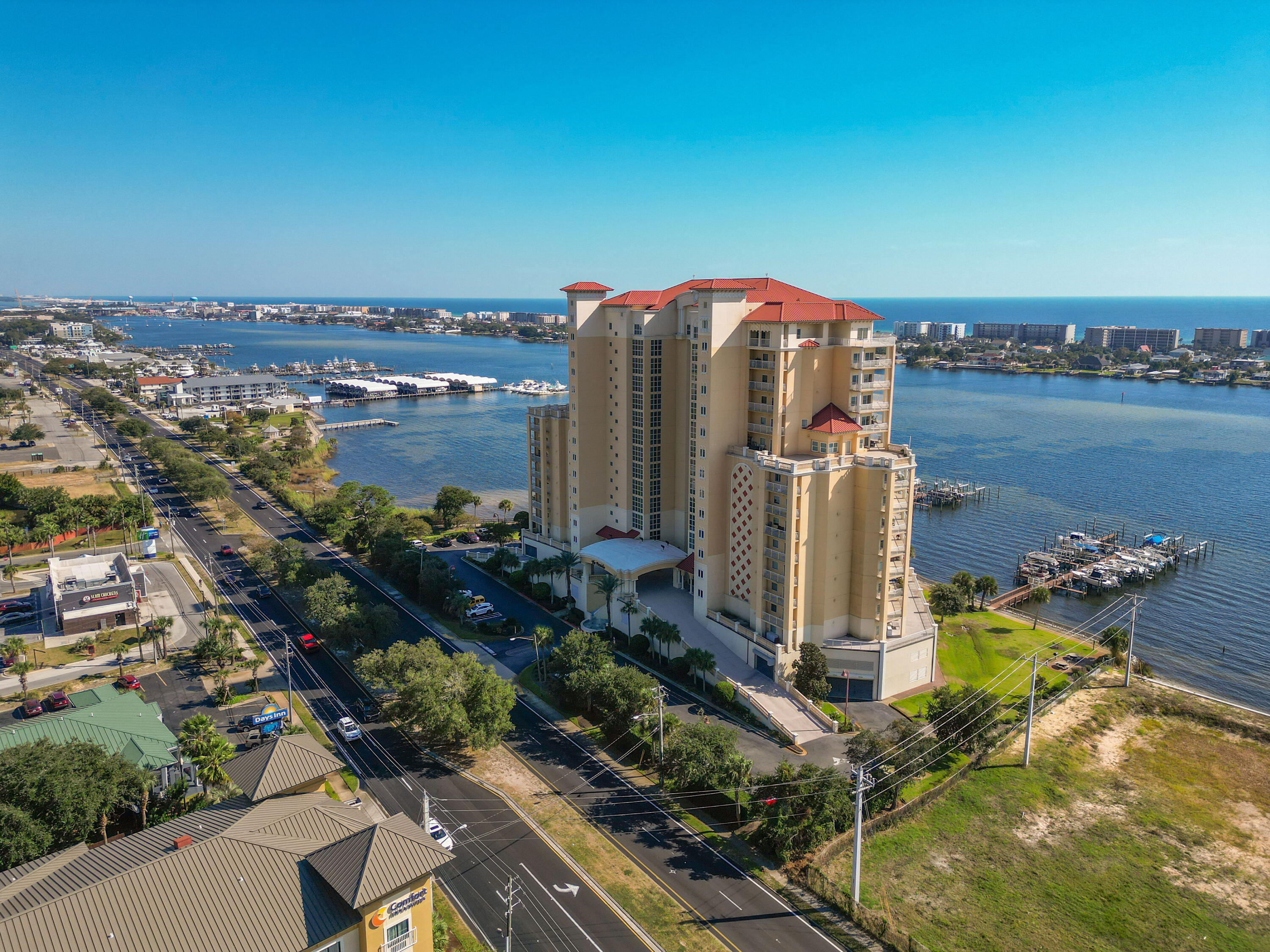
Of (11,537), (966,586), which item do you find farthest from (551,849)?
(11,537)

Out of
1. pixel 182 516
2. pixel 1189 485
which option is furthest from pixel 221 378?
pixel 1189 485

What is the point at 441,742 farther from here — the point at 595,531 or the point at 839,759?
the point at 595,531

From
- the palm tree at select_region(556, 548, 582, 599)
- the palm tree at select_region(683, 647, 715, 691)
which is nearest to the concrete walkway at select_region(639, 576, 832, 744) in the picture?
the palm tree at select_region(683, 647, 715, 691)

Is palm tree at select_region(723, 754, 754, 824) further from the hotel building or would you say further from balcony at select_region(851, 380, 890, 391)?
balcony at select_region(851, 380, 890, 391)

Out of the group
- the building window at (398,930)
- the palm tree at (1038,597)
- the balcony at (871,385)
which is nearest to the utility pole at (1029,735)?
the balcony at (871,385)

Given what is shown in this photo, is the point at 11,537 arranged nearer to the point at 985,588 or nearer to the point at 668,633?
the point at 668,633

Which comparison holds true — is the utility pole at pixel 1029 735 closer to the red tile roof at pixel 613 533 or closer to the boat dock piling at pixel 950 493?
the red tile roof at pixel 613 533
